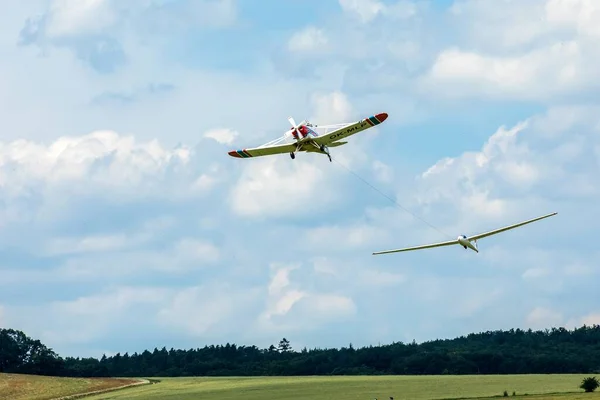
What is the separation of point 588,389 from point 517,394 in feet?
24.5

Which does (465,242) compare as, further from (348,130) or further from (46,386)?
(46,386)

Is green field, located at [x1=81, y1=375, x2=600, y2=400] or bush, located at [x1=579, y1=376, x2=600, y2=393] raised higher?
green field, located at [x1=81, y1=375, x2=600, y2=400]

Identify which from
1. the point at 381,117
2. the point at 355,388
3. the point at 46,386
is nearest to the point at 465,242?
the point at 381,117

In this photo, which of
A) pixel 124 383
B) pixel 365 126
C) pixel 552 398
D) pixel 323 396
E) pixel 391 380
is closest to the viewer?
pixel 365 126

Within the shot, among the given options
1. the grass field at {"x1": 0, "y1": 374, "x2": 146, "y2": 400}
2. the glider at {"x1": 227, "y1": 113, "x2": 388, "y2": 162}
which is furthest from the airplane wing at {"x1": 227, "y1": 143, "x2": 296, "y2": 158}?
the grass field at {"x1": 0, "y1": 374, "x2": 146, "y2": 400}

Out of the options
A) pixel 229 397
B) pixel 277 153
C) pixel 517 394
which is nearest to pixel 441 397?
pixel 517 394

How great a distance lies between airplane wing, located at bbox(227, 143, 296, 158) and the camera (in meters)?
98.0

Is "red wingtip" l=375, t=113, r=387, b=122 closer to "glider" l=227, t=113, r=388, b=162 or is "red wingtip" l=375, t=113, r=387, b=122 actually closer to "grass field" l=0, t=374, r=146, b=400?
"glider" l=227, t=113, r=388, b=162

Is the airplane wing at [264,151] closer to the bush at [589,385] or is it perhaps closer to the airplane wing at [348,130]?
the airplane wing at [348,130]

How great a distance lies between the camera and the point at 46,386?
173375 millimetres

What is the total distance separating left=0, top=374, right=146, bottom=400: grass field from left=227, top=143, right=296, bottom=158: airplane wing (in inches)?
2893

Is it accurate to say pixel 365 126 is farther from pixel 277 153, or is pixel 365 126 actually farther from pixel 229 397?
pixel 229 397

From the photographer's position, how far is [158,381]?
185875mm

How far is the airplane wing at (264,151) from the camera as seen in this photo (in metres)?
98.0
